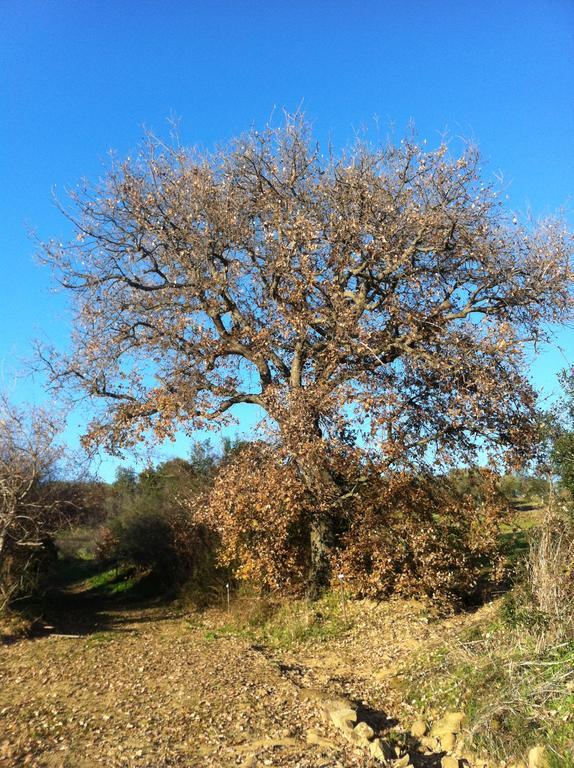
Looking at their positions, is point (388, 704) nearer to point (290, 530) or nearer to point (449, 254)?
point (290, 530)

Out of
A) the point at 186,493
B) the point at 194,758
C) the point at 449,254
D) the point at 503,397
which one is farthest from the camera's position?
the point at 186,493

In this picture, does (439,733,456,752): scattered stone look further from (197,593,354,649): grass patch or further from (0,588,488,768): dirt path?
(197,593,354,649): grass patch

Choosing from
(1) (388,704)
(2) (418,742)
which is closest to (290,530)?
(1) (388,704)

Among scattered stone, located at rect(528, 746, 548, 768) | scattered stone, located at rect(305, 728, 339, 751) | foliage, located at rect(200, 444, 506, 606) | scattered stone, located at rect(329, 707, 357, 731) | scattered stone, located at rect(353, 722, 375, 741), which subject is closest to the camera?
scattered stone, located at rect(528, 746, 548, 768)

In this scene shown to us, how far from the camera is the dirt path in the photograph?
19.3 ft

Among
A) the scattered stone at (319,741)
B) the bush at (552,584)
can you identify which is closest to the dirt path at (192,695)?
the scattered stone at (319,741)

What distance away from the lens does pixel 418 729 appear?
632 cm

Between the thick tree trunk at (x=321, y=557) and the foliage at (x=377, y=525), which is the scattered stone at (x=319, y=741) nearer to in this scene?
the foliage at (x=377, y=525)

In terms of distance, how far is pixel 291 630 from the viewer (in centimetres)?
1130

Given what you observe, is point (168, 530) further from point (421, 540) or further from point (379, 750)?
point (379, 750)

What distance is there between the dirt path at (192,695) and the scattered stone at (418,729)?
34 centimetres

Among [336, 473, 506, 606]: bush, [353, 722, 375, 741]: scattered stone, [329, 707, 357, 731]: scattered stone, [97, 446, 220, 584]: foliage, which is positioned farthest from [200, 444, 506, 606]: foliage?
[353, 722, 375, 741]: scattered stone

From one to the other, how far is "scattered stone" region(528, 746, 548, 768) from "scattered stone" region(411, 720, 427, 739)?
4.75ft

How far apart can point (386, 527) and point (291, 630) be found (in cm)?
264
